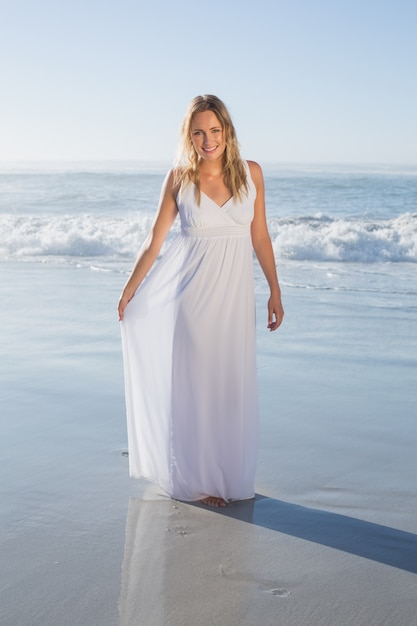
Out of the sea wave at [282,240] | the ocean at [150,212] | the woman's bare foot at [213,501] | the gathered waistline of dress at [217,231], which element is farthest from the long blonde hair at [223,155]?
the sea wave at [282,240]

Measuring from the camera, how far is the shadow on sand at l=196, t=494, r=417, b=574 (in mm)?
3268

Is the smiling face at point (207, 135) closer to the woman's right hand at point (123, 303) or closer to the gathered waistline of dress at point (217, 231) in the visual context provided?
the gathered waistline of dress at point (217, 231)

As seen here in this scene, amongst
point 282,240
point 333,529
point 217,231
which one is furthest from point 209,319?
point 282,240

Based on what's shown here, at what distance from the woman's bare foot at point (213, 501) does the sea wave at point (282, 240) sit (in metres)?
11.0

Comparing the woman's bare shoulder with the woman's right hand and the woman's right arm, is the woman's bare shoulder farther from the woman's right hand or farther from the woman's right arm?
the woman's right hand

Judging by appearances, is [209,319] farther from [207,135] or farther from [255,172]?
[207,135]

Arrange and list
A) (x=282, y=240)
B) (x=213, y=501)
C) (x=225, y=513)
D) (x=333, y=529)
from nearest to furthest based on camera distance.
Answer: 1. (x=333, y=529)
2. (x=225, y=513)
3. (x=213, y=501)
4. (x=282, y=240)

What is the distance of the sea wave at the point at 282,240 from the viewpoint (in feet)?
49.4

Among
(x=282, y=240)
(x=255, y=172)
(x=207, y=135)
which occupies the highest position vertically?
(x=207, y=135)

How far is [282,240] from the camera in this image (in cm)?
1625

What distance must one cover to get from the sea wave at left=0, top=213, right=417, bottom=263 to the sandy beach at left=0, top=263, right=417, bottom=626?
8576 mm

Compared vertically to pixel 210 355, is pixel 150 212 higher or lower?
lower

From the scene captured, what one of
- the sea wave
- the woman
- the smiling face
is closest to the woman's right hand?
the woman

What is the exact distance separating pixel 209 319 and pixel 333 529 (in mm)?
1022
